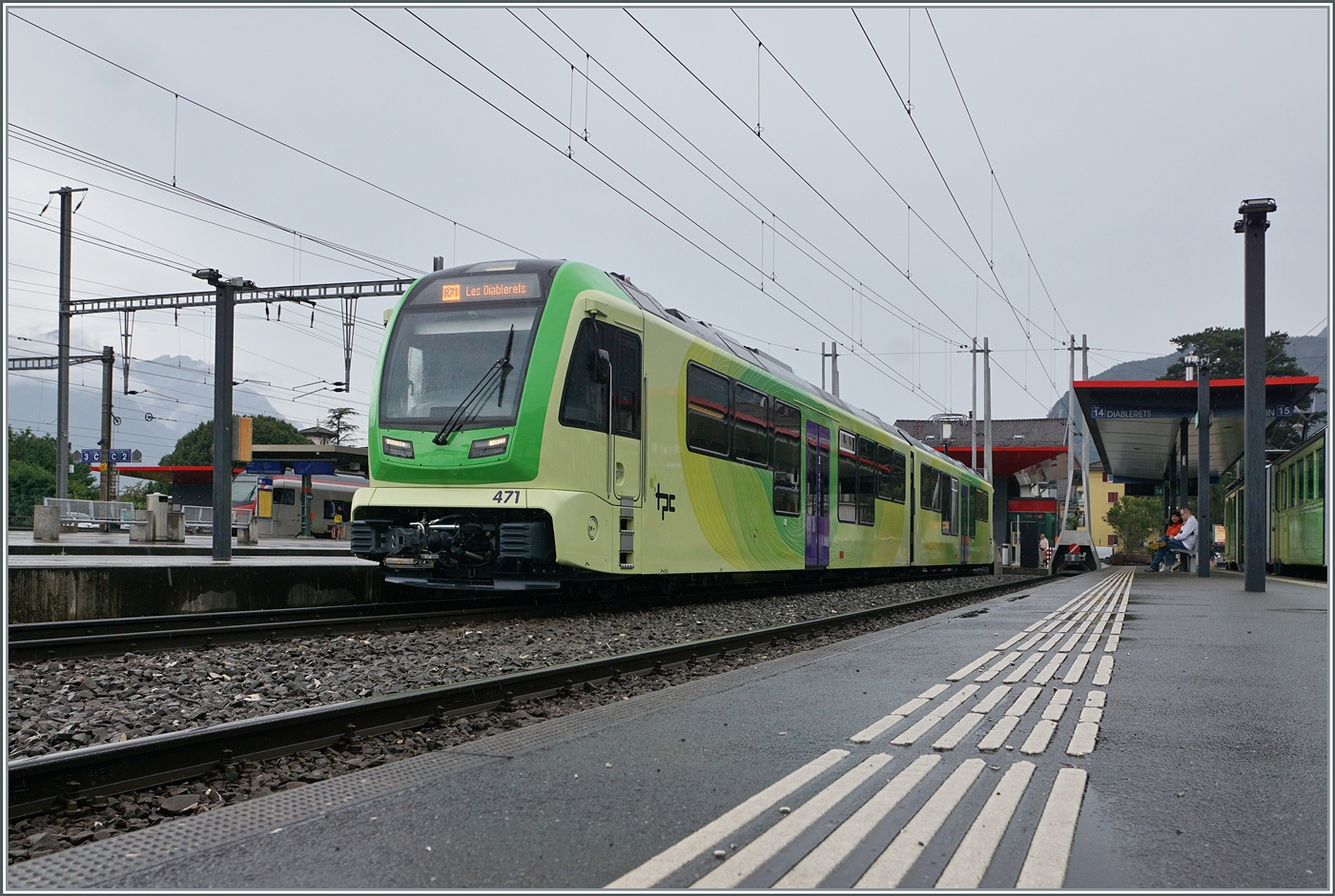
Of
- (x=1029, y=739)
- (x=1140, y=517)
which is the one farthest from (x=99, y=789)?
(x=1140, y=517)

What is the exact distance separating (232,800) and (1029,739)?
3.55 m

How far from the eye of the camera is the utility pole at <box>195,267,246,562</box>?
15734mm

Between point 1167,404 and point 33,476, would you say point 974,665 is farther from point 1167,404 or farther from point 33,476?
point 33,476

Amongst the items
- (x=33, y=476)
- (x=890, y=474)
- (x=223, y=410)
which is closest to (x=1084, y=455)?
(x=890, y=474)

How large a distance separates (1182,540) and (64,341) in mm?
27927

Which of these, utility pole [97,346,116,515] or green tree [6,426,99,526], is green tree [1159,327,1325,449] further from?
green tree [6,426,99,526]

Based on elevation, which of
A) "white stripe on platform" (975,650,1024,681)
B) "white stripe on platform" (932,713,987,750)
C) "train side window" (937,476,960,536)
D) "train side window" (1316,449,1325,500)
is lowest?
"white stripe on platform" (975,650,1024,681)

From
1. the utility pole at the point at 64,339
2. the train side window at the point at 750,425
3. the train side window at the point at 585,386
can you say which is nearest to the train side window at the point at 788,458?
the train side window at the point at 750,425

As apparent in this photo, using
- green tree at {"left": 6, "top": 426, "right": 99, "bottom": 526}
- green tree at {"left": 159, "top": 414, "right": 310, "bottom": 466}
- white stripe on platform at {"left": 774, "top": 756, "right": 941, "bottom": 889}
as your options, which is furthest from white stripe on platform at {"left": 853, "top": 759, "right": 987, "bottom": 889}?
green tree at {"left": 159, "top": 414, "right": 310, "bottom": 466}

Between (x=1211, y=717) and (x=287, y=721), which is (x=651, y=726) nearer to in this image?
(x=287, y=721)

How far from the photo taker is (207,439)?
86125 mm

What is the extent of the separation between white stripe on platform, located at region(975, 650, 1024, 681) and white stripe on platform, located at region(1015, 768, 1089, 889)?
9.22 ft

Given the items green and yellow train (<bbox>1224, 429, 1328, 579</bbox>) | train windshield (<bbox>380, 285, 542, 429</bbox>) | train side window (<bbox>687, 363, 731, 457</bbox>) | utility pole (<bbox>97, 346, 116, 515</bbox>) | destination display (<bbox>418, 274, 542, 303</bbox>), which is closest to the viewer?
train windshield (<bbox>380, 285, 542, 429</bbox>)

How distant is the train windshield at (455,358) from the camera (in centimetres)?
1061
